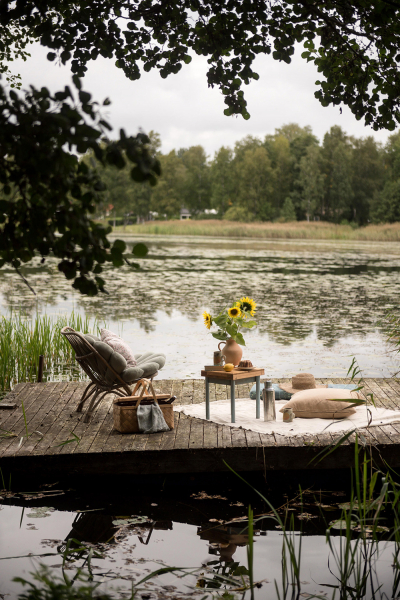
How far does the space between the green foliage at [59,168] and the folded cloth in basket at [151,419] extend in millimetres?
2568

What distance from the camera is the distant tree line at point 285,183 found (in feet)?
166

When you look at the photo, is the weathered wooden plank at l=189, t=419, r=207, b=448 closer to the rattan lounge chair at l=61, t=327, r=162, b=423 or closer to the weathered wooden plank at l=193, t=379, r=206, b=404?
the rattan lounge chair at l=61, t=327, r=162, b=423

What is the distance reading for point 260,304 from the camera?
41.5ft

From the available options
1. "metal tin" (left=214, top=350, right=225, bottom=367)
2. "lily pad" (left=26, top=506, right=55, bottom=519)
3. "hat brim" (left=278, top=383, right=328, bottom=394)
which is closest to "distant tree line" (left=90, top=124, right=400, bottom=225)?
"hat brim" (left=278, top=383, right=328, bottom=394)

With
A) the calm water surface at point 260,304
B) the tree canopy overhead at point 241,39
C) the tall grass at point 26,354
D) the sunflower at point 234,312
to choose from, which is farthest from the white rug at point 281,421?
the calm water surface at point 260,304

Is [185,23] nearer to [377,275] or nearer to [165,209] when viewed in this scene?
[377,275]

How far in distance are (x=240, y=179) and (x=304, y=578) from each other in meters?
53.4

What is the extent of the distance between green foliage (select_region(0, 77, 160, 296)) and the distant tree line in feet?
152

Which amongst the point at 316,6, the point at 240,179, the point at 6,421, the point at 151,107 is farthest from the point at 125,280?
the point at 151,107

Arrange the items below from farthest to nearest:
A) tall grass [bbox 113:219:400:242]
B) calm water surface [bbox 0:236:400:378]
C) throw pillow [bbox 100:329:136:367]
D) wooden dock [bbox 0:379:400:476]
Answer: tall grass [bbox 113:219:400:242]
calm water surface [bbox 0:236:400:378]
throw pillow [bbox 100:329:136:367]
wooden dock [bbox 0:379:400:476]

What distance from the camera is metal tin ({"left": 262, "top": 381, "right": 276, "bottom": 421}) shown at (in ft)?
14.8

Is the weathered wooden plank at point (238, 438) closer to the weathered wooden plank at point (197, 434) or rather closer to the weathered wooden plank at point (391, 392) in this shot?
the weathered wooden plank at point (197, 434)

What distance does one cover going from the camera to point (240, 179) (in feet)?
181

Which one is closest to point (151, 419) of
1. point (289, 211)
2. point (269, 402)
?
point (269, 402)
